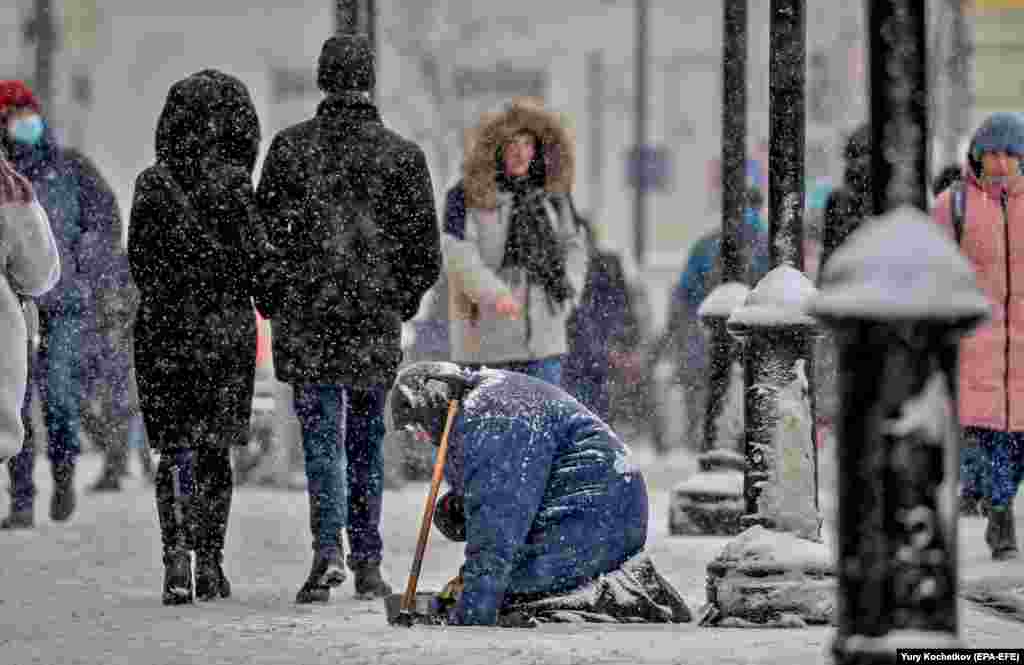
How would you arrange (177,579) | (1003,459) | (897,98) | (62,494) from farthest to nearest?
(62,494), (1003,459), (177,579), (897,98)

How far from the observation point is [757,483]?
304 inches

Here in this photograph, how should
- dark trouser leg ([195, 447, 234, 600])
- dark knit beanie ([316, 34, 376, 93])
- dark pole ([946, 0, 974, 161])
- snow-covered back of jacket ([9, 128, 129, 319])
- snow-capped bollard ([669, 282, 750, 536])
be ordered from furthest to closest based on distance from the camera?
dark pole ([946, 0, 974, 161]), snow-covered back of jacket ([9, 128, 129, 319]), snow-capped bollard ([669, 282, 750, 536]), dark knit beanie ([316, 34, 376, 93]), dark trouser leg ([195, 447, 234, 600])

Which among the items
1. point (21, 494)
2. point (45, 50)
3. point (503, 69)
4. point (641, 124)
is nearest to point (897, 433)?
point (21, 494)

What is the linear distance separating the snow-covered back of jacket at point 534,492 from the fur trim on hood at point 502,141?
92.7 inches

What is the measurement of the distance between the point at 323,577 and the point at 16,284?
160 cm

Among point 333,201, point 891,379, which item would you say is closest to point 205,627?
point 333,201

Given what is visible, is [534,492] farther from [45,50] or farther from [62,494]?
[45,50]

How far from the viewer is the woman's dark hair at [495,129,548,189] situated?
9.89 metres

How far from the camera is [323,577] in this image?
8062 mm

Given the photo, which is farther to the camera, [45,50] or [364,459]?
[45,50]

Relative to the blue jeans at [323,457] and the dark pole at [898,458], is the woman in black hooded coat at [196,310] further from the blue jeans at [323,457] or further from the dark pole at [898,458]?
the dark pole at [898,458]

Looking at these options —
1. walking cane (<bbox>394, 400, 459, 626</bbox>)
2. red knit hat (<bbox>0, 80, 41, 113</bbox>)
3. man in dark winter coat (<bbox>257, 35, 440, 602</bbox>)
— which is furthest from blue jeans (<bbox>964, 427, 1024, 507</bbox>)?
red knit hat (<bbox>0, 80, 41, 113</bbox>)

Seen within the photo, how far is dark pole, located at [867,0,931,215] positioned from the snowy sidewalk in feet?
6.60

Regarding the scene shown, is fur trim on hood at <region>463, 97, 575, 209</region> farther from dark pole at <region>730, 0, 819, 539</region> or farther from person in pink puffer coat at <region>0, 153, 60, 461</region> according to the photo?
person in pink puffer coat at <region>0, 153, 60, 461</region>
